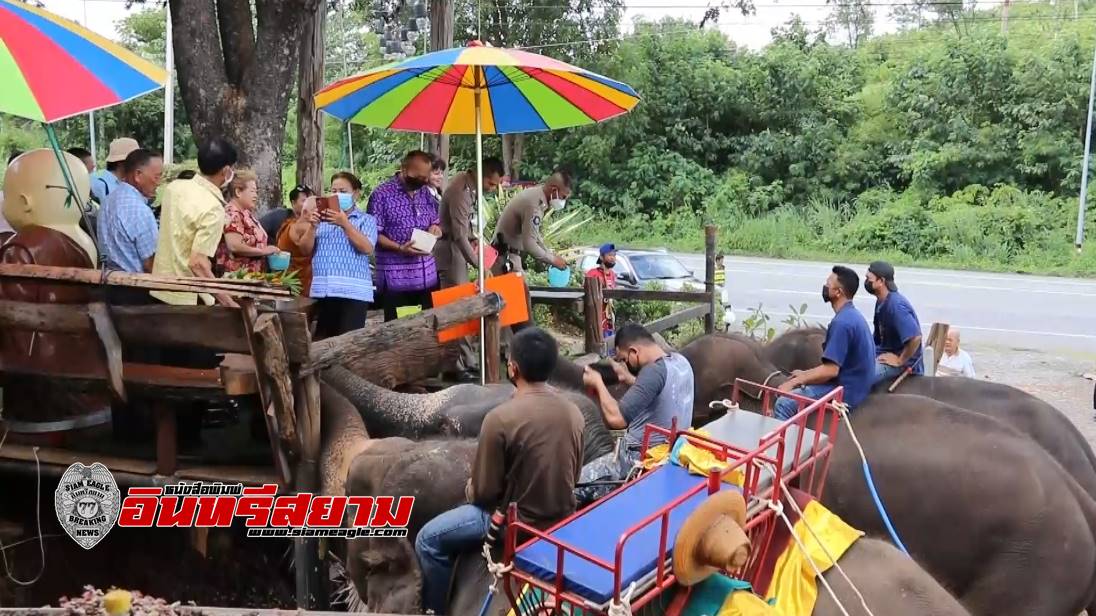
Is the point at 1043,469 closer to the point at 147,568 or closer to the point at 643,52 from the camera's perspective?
the point at 147,568

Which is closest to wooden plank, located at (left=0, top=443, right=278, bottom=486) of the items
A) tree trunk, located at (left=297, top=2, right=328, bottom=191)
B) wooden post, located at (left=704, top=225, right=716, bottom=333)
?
tree trunk, located at (left=297, top=2, right=328, bottom=191)

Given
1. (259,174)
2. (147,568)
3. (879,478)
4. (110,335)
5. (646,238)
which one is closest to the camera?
(110,335)

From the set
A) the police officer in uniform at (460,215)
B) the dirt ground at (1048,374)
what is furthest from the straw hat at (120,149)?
Answer: the dirt ground at (1048,374)

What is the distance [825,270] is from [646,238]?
6.45 metres

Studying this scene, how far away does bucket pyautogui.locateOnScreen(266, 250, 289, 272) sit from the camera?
5.98 metres

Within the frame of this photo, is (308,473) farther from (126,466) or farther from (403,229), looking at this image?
(403,229)

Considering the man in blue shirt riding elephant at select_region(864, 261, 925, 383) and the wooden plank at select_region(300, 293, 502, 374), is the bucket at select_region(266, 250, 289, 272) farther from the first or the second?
the man in blue shirt riding elephant at select_region(864, 261, 925, 383)

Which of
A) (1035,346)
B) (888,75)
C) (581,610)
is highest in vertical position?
(888,75)

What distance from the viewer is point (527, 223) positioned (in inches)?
349

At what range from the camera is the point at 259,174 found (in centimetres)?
760

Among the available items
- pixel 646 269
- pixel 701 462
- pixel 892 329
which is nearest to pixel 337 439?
pixel 701 462

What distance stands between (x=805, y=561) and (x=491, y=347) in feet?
11.7

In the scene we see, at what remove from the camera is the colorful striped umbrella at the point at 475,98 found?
6.61 meters

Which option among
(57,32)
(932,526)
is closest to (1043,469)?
(932,526)
